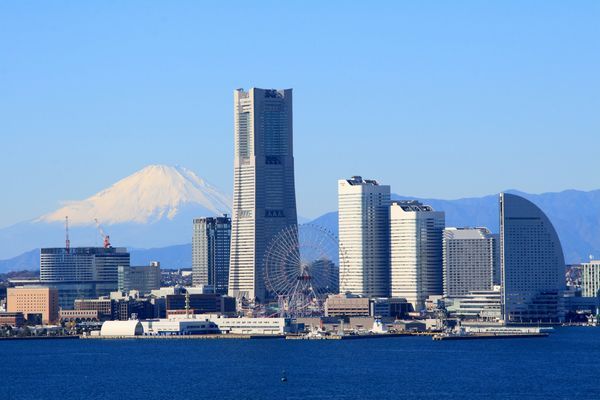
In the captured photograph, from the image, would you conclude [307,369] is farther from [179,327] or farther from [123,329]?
[123,329]

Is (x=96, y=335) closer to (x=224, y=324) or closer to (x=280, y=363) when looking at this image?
(x=224, y=324)

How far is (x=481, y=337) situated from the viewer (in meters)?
175

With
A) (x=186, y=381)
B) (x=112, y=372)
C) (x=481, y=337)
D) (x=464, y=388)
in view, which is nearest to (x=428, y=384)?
(x=464, y=388)

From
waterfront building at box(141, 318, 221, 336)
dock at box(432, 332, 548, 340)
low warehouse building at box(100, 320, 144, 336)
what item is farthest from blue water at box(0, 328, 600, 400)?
low warehouse building at box(100, 320, 144, 336)

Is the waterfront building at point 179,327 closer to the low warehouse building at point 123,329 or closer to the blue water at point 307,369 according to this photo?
the low warehouse building at point 123,329

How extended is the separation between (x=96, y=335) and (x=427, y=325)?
3913 centimetres

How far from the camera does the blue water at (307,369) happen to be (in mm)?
100938

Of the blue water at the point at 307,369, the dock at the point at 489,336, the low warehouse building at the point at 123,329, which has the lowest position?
the blue water at the point at 307,369

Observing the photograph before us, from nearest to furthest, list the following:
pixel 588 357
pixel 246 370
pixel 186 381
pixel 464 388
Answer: pixel 464 388 < pixel 186 381 < pixel 246 370 < pixel 588 357

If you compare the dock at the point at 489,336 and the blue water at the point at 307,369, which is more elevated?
the dock at the point at 489,336

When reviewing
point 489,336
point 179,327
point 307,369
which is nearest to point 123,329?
point 179,327

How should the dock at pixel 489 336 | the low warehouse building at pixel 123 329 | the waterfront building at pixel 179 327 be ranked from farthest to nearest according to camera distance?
the low warehouse building at pixel 123 329, the waterfront building at pixel 179 327, the dock at pixel 489 336

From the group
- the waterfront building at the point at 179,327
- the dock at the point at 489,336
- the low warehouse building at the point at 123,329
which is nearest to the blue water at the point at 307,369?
the dock at the point at 489,336

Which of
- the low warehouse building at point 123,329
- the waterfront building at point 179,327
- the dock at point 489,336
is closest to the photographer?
the dock at point 489,336
